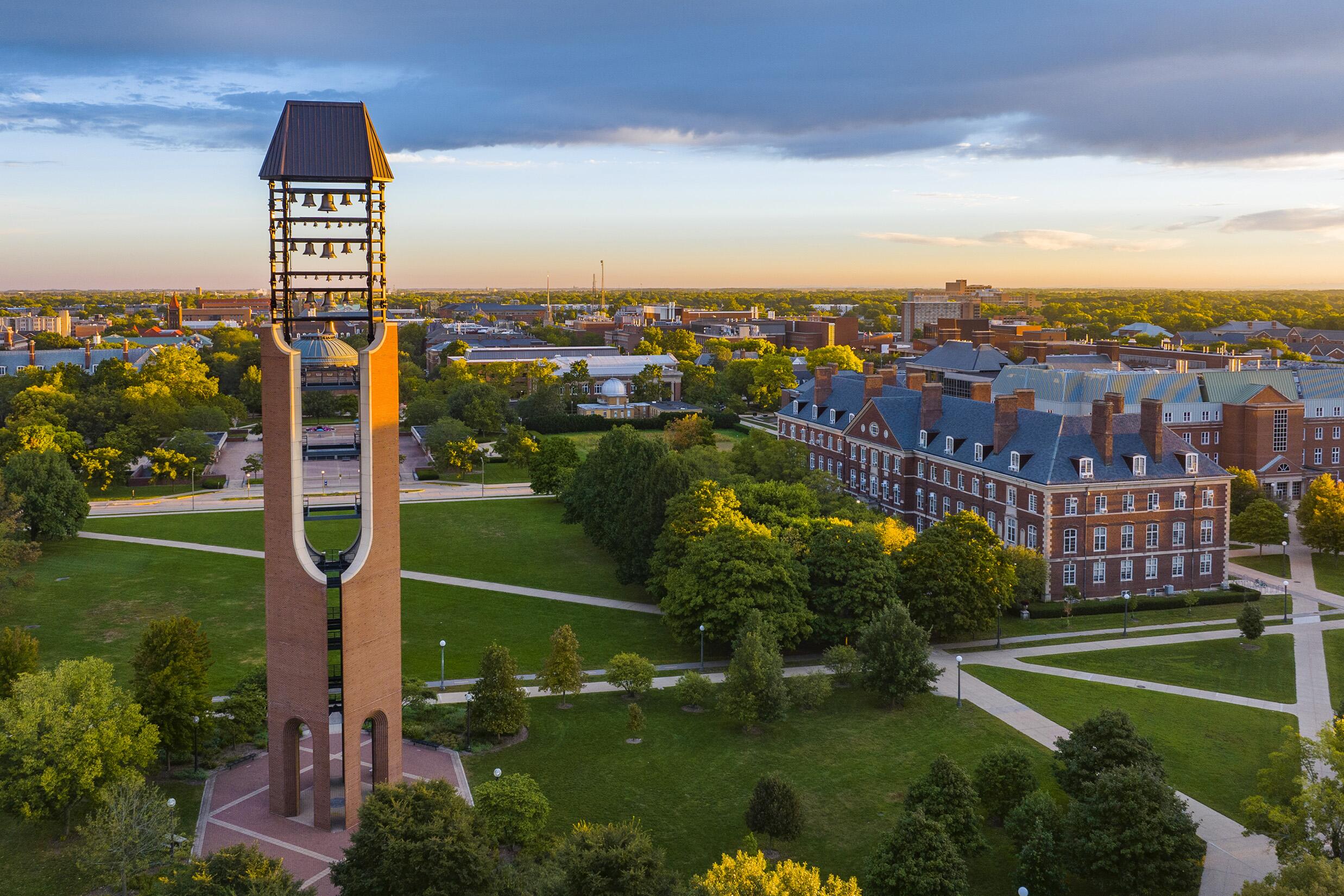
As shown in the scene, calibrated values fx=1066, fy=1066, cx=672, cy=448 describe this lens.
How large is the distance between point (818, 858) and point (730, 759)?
7.00m

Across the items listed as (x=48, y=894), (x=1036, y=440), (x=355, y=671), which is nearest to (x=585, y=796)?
(x=355, y=671)

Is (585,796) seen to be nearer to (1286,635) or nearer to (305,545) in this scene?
(305,545)

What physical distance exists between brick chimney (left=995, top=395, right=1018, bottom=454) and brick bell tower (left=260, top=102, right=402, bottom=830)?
39937mm

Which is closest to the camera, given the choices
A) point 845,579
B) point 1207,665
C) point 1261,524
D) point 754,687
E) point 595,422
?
point 754,687

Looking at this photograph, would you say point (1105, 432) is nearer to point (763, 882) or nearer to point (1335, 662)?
point (1335, 662)

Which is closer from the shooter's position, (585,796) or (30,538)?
(585,796)

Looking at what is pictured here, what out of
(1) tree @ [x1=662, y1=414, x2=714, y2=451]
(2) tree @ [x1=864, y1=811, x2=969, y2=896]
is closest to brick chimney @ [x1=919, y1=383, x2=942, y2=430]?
(1) tree @ [x1=662, y1=414, x2=714, y2=451]

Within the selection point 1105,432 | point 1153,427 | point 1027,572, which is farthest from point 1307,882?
point 1153,427

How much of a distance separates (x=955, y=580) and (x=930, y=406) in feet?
73.8

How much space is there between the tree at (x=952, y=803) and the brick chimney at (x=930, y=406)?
40866 mm

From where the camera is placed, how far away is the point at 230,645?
161ft

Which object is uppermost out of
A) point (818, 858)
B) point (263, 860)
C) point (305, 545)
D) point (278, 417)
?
point (278, 417)

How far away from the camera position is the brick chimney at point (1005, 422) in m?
61.2

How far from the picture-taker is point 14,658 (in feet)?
119
